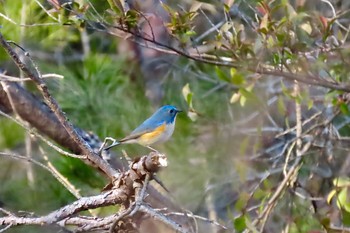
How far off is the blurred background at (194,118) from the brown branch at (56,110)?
560 mm

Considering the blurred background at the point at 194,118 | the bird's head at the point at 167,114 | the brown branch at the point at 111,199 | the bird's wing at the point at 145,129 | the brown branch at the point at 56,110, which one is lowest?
the blurred background at the point at 194,118

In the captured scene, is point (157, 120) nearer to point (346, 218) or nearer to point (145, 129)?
point (145, 129)

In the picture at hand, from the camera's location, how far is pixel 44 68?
307 cm

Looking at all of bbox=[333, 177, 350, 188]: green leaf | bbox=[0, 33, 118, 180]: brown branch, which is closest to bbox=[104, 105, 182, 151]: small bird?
bbox=[333, 177, 350, 188]: green leaf

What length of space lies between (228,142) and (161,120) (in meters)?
0.73

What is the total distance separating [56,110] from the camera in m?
1.54

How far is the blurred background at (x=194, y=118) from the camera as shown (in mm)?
2533

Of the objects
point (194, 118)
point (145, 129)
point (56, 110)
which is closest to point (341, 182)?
point (194, 118)

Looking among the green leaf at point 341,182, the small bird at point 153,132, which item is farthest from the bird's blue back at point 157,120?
the green leaf at point 341,182

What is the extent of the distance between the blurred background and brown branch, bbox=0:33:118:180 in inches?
22.1

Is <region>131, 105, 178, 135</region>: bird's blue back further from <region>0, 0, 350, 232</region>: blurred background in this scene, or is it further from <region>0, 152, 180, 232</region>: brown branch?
<region>0, 152, 180, 232</region>: brown branch

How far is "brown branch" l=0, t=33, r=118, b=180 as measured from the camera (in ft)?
4.85

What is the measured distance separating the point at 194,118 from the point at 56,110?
3.18 feet

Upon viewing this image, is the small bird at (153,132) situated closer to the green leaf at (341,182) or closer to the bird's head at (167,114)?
the bird's head at (167,114)
